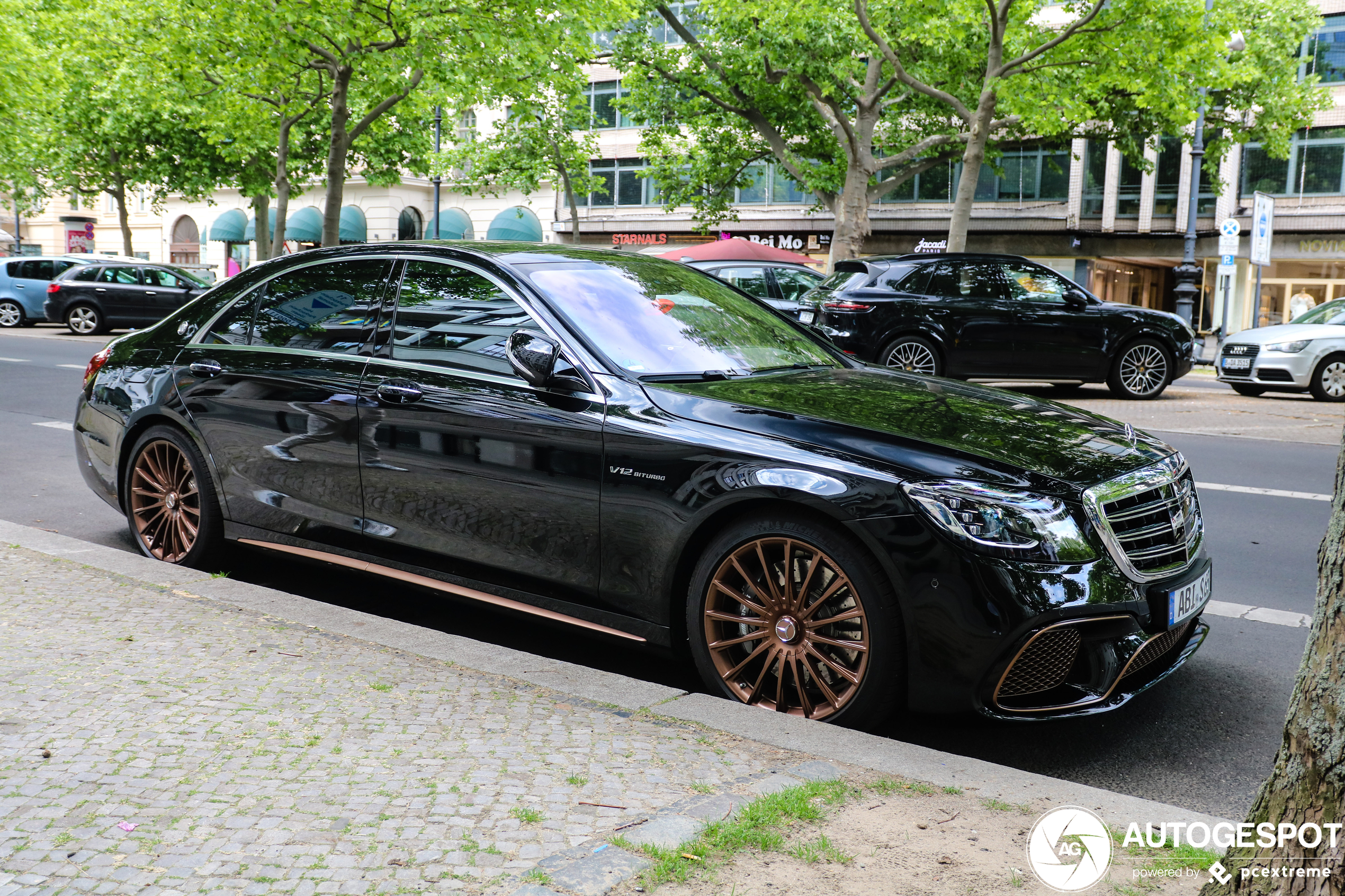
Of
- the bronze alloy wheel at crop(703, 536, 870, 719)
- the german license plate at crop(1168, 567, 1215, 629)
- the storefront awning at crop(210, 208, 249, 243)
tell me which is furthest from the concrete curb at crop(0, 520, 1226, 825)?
the storefront awning at crop(210, 208, 249, 243)

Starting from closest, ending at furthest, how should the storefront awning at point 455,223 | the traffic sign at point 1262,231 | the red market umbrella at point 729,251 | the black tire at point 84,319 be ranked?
1. the traffic sign at point 1262,231
2. the red market umbrella at point 729,251
3. the black tire at point 84,319
4. the storefront awning at point 455,223

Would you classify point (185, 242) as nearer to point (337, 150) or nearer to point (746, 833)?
point (337, 150)

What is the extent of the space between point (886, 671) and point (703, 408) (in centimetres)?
109

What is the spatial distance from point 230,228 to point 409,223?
820 centimetres

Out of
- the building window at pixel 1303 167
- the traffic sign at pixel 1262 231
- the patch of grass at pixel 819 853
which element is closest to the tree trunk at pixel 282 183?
the traffic sign at pixel 1262 231

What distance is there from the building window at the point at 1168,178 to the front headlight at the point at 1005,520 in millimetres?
36024

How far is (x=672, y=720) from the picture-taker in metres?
3.56

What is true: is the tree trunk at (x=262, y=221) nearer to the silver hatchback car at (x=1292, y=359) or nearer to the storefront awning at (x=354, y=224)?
the storefront awning at (x=354, y=224)

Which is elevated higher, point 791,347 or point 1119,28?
point 1119,28

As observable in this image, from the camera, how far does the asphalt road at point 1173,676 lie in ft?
12.3

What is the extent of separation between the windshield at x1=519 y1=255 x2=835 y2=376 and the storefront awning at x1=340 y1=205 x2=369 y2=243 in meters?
46.8

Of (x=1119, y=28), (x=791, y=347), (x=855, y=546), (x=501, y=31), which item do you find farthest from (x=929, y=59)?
(x=855, y=546)

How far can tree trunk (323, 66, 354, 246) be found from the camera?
930 inches

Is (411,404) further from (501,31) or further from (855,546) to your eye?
(501,31)
